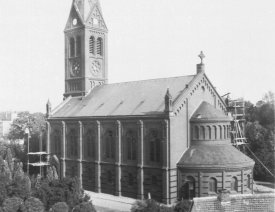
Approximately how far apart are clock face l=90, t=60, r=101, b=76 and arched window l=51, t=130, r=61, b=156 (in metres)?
11.5

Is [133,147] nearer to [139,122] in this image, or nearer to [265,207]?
[139,122]

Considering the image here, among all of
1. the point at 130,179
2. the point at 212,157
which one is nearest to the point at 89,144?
the point at 130,179

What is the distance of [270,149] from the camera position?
6100 centimetres

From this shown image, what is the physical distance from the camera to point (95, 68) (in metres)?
64.4

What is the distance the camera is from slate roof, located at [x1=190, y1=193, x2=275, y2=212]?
22203 mm

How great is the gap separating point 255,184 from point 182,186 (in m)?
16.0

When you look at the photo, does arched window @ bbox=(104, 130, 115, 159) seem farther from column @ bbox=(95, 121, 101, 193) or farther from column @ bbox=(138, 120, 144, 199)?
column @ bbox=(138, 120, 144, 199)

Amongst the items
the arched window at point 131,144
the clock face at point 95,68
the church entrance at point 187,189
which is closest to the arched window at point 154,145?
the arched window at point 131,144

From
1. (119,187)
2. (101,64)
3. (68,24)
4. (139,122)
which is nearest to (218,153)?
(139,122)

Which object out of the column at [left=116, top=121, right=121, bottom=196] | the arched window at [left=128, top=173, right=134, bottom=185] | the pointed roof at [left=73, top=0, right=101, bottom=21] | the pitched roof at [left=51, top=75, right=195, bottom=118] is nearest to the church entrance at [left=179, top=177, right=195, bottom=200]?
the arched window at [left=128, top=173, right=134, bottom=185]

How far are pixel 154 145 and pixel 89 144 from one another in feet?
40.9

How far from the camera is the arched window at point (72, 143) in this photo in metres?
57.3

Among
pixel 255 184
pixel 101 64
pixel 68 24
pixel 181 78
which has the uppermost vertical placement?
pixel 68 24

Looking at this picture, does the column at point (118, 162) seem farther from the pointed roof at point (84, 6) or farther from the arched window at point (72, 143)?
the pointed roof at point (84, 6)
